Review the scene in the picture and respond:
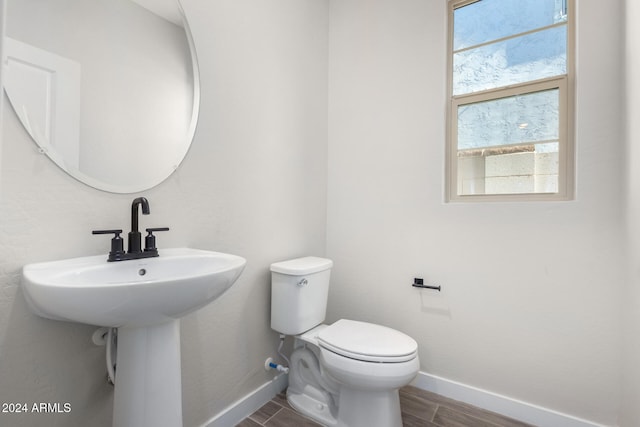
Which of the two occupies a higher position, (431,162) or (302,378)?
(431,162)

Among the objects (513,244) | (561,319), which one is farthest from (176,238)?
(561,319)

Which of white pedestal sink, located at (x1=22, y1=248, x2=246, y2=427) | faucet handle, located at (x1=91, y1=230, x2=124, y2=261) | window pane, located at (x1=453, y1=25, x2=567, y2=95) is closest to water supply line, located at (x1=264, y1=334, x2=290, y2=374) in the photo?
white pedestal sink, located at (x1=22, y1=248, x2=246, y2=427)

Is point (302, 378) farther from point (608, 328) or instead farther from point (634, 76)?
point (634, 76)

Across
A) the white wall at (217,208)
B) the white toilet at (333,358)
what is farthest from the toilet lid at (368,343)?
the white wall at (217,208)

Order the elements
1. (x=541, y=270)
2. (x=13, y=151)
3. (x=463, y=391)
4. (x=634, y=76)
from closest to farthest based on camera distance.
Result: (x=13, y=151)
(x=634, y=76)
(x=541, y=270)
(x=463, y=391)

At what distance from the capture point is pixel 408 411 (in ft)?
4.95

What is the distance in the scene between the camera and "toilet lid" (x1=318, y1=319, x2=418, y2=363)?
1.20 metres

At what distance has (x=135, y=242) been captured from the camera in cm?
98

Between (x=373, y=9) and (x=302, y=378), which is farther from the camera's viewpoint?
(x=373, y=9)

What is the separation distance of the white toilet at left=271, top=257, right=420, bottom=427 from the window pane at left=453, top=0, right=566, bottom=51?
60.2 inches

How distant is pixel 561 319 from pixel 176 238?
1.76 metres

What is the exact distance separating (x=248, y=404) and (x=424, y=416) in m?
0.88

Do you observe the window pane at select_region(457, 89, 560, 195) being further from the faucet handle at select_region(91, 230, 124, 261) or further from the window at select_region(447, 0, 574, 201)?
the faucet handle at select_region(91, 230, 124, 261)

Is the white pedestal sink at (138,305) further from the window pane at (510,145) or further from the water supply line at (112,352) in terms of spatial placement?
the window pane at (510,145)
